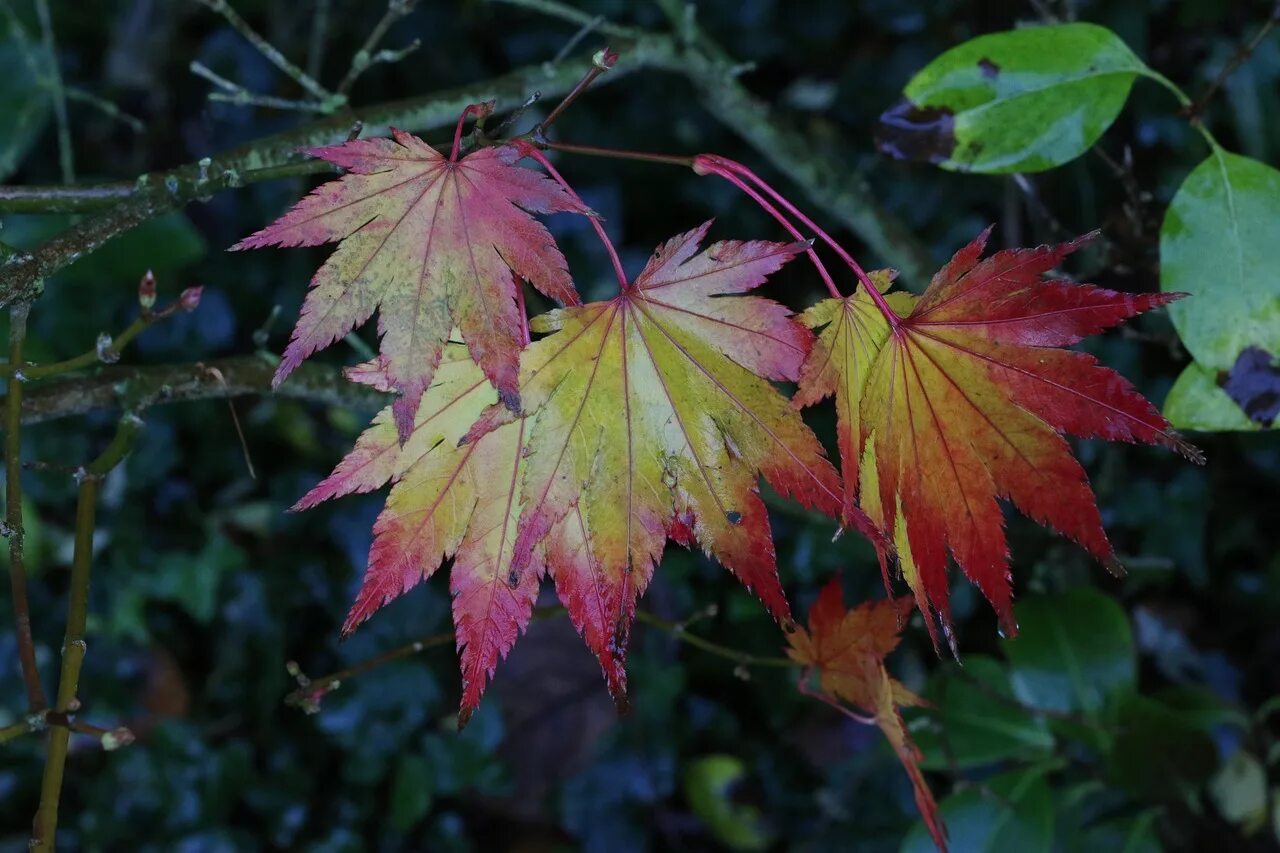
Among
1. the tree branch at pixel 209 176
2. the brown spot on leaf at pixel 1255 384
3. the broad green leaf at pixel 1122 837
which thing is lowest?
the broad green leaf at pixel 1122 837

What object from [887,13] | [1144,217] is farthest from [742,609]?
[887,13]

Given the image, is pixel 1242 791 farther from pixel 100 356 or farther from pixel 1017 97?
pixel 100 356

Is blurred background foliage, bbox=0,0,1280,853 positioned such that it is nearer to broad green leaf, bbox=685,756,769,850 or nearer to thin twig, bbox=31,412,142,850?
broad green leaf, bbox=685,756,769,850

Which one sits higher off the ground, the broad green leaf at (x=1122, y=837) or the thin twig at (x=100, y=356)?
the thin twig at (x=100, y=356)

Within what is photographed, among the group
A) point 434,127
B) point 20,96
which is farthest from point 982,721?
point 20,96

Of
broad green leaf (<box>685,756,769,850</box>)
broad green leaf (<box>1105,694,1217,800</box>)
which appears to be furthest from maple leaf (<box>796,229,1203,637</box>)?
broad green leaf (<box>685,756,769,850</box>)

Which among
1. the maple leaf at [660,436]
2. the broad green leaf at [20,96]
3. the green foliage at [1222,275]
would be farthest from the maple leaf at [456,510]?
the broad green leaf at [20,96]

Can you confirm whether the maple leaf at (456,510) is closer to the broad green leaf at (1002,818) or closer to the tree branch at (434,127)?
the tree branch at (434,127)

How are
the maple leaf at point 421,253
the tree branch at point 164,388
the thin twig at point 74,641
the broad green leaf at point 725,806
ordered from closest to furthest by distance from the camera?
the maple leaf at point 421,253 → the thin twig at point 74,641 → the tree branch at point 164,388 → the broad green leaf at point 725,806

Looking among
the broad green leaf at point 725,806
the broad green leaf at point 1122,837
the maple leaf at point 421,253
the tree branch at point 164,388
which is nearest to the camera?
the maple leaf at point 421,253
